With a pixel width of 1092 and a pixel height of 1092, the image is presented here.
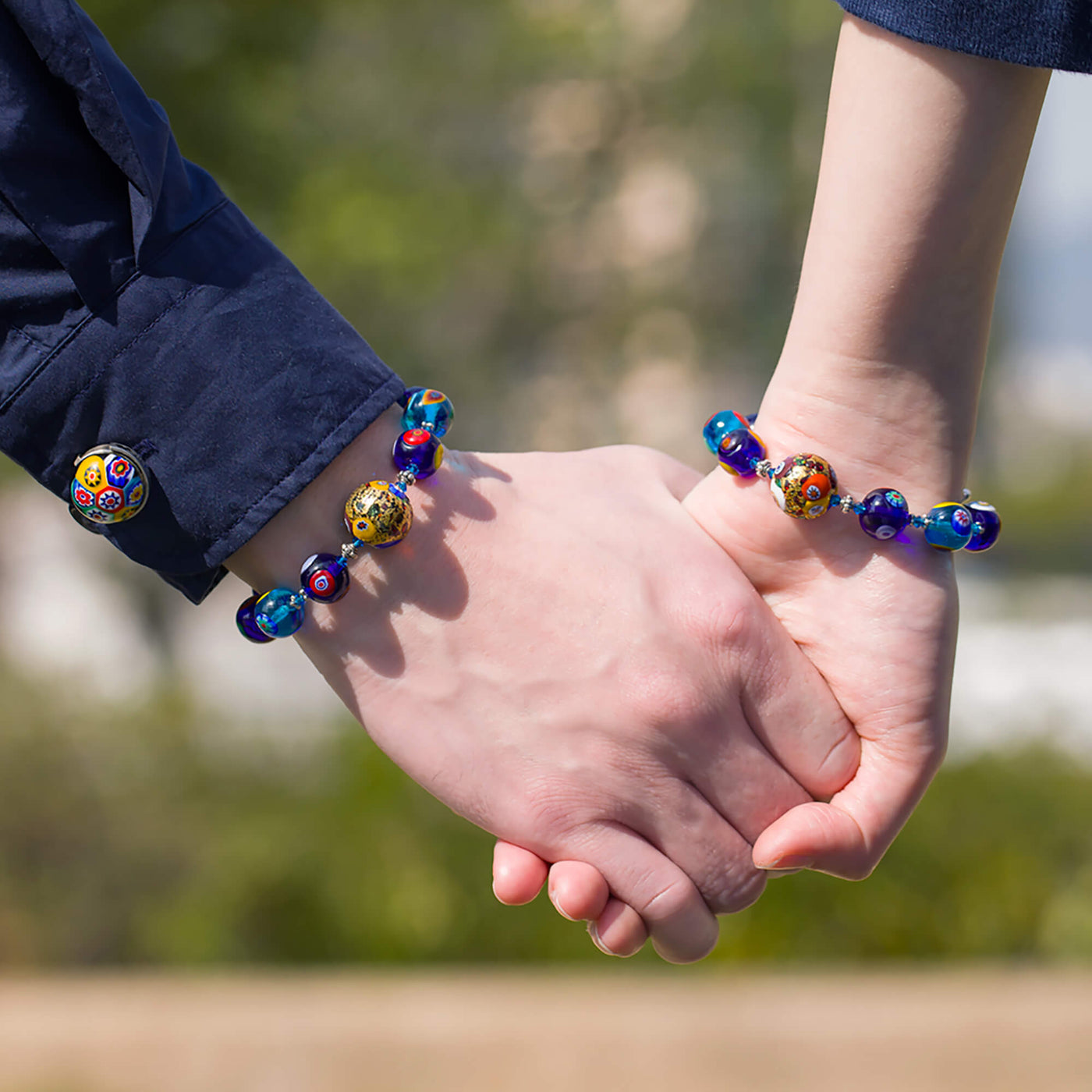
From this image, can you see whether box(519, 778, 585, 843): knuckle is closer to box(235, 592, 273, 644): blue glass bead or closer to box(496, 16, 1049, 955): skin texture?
box(496, 16, 1049, 955): skin texture

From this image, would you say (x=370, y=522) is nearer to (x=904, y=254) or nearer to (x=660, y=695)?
(x=660, y=695)

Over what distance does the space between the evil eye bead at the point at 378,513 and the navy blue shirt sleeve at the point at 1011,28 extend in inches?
31.1

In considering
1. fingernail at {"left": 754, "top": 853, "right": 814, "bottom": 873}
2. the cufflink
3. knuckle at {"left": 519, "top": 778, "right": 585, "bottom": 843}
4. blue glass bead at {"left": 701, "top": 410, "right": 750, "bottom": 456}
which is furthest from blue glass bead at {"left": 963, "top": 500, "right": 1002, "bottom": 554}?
the cufflink

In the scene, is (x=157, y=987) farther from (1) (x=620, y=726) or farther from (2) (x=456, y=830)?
(1) (x=620, y=726)

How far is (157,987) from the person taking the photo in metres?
3.43

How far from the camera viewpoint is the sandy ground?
3.08 metres

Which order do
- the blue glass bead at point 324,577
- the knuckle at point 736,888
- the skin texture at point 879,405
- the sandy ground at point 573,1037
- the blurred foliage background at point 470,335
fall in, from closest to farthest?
1. the skin texture at point 879,405
2. the blue glass bead at point 324,577
3. the knuckle at point 736,888
4. the sandy ground at point 573,1037
5. the blurred foliage background at point 470,335

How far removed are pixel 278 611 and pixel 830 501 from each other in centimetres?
74

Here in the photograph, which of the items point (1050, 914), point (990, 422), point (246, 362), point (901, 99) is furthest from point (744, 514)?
point (990, 422)

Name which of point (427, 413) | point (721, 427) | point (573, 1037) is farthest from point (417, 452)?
point (573, 1037)

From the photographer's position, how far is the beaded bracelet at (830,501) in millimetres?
1387

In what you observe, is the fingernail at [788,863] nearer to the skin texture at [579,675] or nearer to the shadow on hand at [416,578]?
the skin texture at [579,675]

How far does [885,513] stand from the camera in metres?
1.40

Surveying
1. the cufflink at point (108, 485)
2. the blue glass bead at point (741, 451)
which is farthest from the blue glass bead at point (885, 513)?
the cufflink at point (108, 485)
